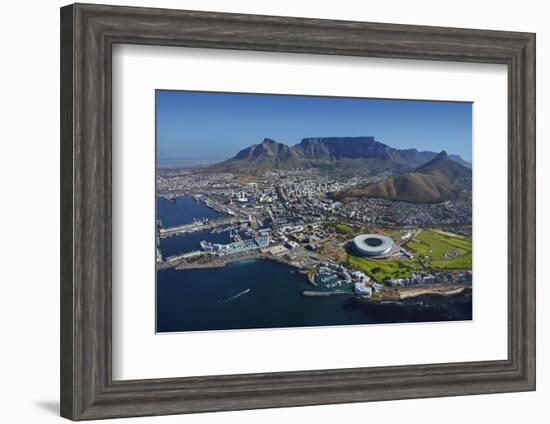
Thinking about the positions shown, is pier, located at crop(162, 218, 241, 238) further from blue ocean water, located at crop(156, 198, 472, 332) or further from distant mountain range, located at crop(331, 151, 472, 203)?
distant mountain range, located at crop(331, 151, 472, 203)

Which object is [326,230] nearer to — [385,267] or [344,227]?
[344,227]

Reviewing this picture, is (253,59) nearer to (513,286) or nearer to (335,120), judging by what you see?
(335,120)

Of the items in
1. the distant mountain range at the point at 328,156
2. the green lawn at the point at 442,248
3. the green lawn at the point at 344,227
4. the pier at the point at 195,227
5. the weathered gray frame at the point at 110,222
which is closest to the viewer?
the weathered gray frame at the point at 110,222

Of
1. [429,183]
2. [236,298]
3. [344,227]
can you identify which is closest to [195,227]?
[236,298]

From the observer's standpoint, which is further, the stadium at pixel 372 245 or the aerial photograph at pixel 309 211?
the stadium at pixel 372 245

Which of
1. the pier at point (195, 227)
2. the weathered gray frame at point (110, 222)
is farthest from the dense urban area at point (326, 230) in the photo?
the weathered gray frame at point (110, 222)

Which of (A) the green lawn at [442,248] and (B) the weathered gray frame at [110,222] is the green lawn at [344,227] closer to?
(A) the green lawn at [442,248]

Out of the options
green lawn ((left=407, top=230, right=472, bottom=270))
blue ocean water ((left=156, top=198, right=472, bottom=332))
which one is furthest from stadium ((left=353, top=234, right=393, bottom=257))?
blue ocean water ((left=156, top=198, right=472, bottom=332))
